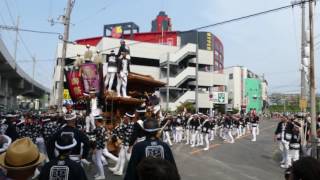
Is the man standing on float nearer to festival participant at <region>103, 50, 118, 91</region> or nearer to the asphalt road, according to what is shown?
festival participant at <region>103, 50, 118, 91</region>

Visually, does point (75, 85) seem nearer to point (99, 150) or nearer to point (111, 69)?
point (111, 69)

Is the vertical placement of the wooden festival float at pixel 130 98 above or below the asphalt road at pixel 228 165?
above

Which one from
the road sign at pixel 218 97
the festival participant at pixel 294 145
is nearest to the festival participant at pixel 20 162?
the festival participant at pixel 294 145

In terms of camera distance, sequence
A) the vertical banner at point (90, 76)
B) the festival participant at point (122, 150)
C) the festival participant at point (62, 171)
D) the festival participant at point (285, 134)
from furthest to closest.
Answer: the vertical banner at point (90, 76) < the festival participant at point (285, 134) < the festival participant at point (122, 150) < the festival participant at point (62, 171)

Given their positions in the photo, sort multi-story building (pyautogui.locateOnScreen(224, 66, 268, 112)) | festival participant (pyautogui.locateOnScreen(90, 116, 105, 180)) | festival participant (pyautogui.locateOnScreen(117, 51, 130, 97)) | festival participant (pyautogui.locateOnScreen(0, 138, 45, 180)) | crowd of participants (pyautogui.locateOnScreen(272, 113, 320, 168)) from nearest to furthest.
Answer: festival participant (pyautogui.locateOnScreen(0, 138, 45, 180))
festival participant (pyautogui.locateOnScreen(90, 116, 105, 180))
crowd of participants (pyautogui.locateOnScreen(272, 113, 320, 168))
festival participant (pyautogui.locateOnScreen(117, 51, 130, 97))
multi-story building (pyautogui.locateOnScreen(224, 66, 268, 112))

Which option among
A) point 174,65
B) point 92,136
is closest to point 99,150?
point 92,136

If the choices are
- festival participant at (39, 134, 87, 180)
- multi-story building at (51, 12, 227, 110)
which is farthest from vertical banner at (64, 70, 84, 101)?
multi-story building at (51, 12, 227, 110)

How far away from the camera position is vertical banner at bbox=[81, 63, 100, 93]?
669 inches

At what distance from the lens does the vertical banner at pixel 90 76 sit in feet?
55.7

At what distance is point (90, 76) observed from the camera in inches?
677

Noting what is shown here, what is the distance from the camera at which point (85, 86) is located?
17.4 m

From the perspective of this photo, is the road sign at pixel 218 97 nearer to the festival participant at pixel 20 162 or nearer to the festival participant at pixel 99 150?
the festival participant at pixel 99 150

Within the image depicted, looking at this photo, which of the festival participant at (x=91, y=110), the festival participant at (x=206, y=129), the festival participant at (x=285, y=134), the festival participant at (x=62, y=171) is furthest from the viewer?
the festival participant at (x=206, y=129)

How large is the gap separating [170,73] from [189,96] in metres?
4.96
